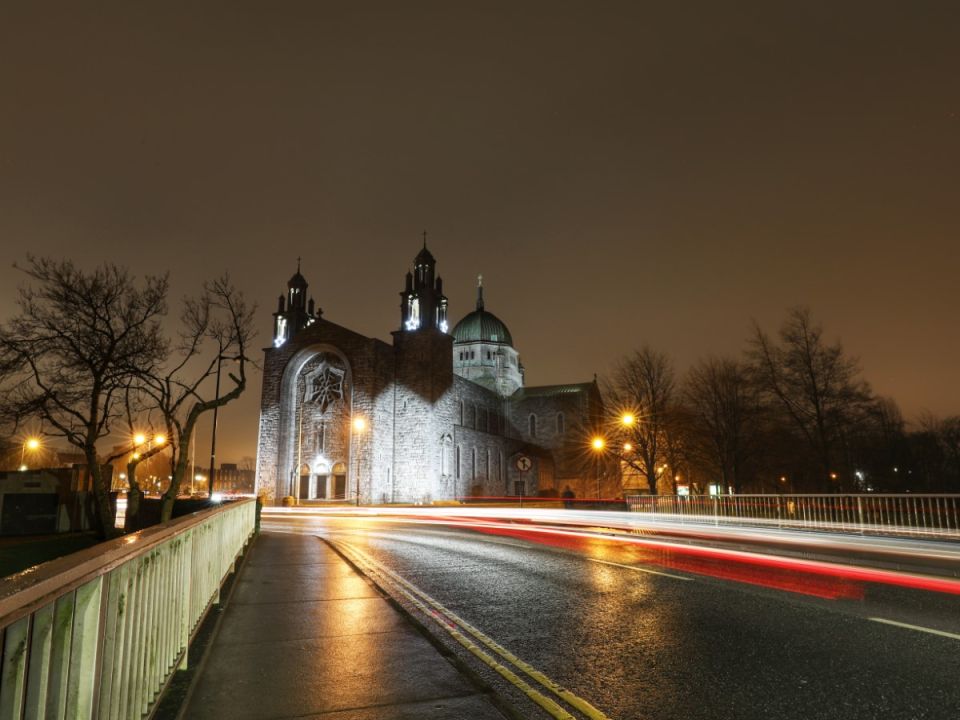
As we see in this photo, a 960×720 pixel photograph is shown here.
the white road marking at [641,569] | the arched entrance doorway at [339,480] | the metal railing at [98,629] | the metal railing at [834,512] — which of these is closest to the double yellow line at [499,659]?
the metal railing at [98,629]

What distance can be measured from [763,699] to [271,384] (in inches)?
2049

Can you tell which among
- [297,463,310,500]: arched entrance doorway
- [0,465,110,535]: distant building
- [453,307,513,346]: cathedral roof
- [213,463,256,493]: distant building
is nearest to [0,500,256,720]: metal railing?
[0,465,110,535]: distant building

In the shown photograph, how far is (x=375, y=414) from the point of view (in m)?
47.8

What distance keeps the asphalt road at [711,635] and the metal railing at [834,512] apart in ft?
27.5

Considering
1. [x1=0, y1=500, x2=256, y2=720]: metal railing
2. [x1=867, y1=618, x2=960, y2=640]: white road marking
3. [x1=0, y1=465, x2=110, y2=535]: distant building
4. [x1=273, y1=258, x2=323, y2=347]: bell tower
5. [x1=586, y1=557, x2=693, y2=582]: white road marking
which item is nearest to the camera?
[x1=0, y1=500, x2=256, y2=720]: metal railing

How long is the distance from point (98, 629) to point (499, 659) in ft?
10.9

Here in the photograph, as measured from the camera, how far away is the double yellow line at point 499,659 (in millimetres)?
4098

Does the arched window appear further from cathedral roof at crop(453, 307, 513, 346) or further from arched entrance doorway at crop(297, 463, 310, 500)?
cathedral roof at crop(453, 307, 513, 346)

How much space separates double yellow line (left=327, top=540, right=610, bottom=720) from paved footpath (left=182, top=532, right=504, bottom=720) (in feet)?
1.10

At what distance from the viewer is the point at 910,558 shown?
12.7 metres

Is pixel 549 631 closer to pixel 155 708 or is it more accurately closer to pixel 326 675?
pixel 326 675

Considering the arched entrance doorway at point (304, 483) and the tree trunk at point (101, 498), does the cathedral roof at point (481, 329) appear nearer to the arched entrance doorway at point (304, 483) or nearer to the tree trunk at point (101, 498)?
the arched entrance doorway at point (304, 483)

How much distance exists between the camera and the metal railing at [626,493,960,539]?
16.1 m

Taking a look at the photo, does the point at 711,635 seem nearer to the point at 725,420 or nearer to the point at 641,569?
the point at 641,569
